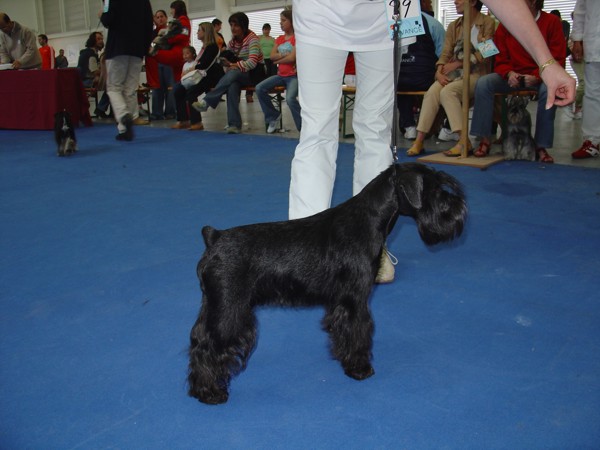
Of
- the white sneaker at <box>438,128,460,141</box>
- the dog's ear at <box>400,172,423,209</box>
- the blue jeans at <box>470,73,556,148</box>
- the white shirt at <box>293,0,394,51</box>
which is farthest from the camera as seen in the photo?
the white sneaker at <box>438,128,460,141</box>

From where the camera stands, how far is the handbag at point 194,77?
8508 mm

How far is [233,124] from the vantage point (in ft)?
27.0

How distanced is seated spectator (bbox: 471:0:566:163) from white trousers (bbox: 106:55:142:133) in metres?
4.68

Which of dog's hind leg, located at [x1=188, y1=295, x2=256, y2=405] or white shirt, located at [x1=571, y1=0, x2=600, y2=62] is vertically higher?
white shirt, located at [x1=571, y1=0, x2=600, y2=62]

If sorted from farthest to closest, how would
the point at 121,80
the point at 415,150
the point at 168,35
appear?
the point at 168,35 → the point at 121,80 → the point at 415,150

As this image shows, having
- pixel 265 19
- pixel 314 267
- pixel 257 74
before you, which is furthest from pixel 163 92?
pixel 265 19

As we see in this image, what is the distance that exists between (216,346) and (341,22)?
143 cm

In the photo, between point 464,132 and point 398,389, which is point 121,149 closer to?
point 464,132

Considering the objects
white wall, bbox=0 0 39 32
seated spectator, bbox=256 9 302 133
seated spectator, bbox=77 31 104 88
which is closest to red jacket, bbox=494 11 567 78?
seated spectator, bbox=256 9 302 133

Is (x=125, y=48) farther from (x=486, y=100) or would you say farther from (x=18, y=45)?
(x=486, y=100)

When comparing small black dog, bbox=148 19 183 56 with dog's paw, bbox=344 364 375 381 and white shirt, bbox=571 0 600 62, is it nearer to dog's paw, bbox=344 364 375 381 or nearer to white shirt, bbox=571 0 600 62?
white shirt, bbox=571 0 600 62

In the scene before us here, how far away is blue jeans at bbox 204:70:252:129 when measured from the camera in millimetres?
8203

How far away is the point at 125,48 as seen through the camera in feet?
23.5

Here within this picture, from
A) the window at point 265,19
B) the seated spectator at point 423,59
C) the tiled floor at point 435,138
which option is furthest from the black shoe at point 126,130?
the window at point 265,19
